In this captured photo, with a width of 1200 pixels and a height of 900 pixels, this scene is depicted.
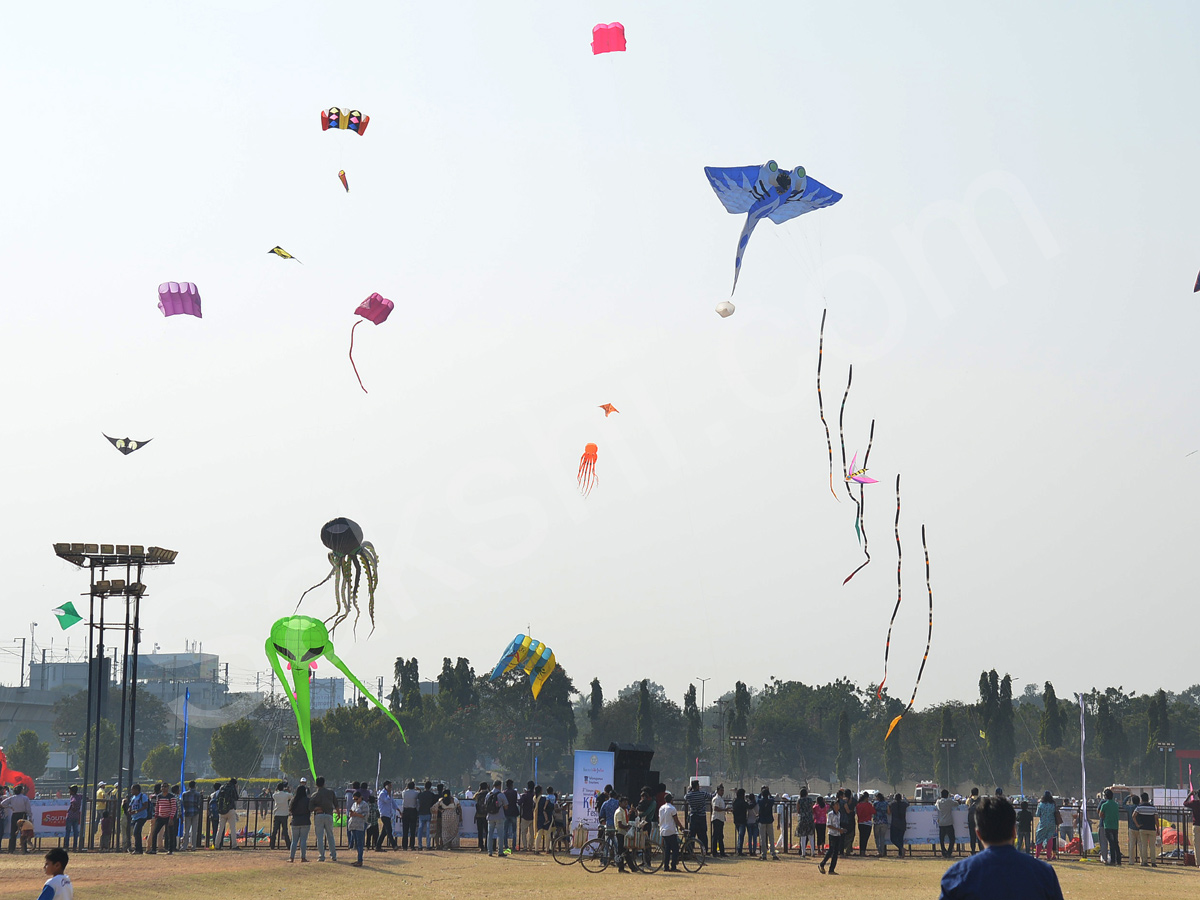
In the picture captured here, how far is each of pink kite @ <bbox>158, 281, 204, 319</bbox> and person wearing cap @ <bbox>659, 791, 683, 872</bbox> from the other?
13.9m

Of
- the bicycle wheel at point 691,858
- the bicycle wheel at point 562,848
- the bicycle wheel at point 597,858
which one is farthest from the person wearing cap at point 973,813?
the bicycle wheel at point 562,848

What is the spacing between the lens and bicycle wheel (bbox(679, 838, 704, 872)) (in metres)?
22.8

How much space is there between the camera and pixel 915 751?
8506 cm

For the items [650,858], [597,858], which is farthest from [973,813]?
[597,858]

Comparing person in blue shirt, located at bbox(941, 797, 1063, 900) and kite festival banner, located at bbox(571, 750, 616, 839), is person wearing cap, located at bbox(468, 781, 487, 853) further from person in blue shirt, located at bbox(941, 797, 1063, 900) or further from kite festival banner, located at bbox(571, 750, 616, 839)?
person in blue shirt, located at bbox(941, 797, 1063, 900)

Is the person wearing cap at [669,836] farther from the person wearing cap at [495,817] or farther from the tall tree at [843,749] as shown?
the tall tree at [843,749]

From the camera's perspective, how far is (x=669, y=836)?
21.7 meters

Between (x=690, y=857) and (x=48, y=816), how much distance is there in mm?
14121

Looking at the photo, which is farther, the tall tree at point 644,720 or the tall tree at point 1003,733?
the tall tree at point 644,720

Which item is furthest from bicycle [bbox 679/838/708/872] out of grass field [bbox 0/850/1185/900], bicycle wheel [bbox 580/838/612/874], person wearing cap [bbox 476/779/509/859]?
person wearing cap [bbox 476/779/509/859]

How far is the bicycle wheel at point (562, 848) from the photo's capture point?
24430mm

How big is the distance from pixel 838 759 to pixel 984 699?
11.5m

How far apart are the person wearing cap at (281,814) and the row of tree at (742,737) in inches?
1489

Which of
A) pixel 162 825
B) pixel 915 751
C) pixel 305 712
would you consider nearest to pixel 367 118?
pixel 305 712
